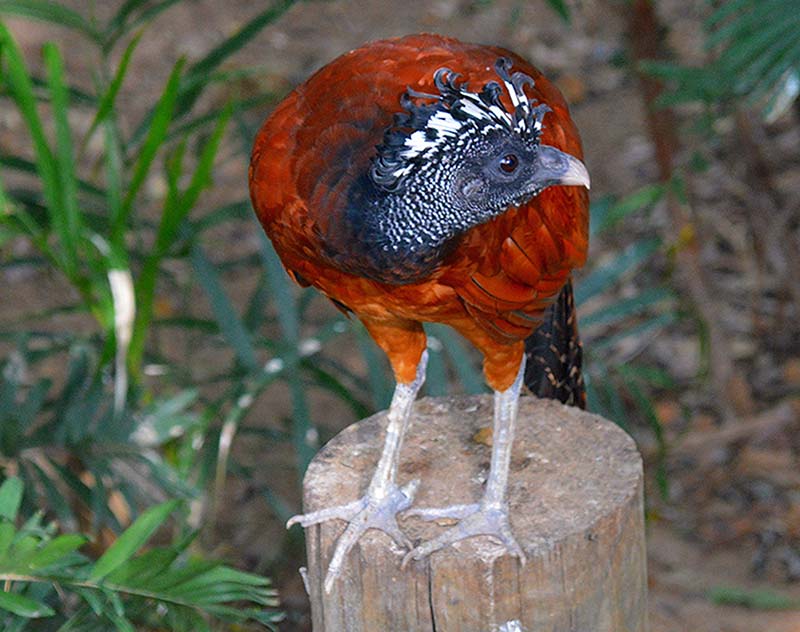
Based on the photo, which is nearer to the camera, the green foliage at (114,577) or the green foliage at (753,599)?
the green foliage at (114,577)

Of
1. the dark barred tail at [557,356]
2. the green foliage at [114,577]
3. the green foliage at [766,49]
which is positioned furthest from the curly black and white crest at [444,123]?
the green foliage at [766,49]

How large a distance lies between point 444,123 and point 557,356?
1.03 m

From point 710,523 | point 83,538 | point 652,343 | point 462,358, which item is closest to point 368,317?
point 83,538

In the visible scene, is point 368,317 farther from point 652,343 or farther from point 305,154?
point 652,343

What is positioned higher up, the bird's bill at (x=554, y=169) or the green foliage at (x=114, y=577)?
the bird's bill at (x=554, y=169)

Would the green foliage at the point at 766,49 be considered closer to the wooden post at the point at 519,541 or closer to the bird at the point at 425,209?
the bird at the point at 425,209

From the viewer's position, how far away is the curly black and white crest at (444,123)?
1.90 m

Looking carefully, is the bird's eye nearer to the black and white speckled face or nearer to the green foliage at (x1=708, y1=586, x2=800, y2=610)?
the black and white speckled face

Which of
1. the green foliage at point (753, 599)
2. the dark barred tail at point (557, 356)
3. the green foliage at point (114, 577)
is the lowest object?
the green foliage at point (753, 599)

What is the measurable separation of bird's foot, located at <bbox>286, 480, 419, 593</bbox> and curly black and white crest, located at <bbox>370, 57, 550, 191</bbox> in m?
0.68

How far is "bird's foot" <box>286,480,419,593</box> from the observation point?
227 cm

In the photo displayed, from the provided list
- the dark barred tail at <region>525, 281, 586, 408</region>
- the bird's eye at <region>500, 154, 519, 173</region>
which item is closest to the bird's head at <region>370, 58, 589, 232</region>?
the bird's eye at <region>500, 154, 519, 173</region>

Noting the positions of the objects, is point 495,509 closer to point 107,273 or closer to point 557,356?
point 557,356

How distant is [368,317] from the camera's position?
93.6 inches
